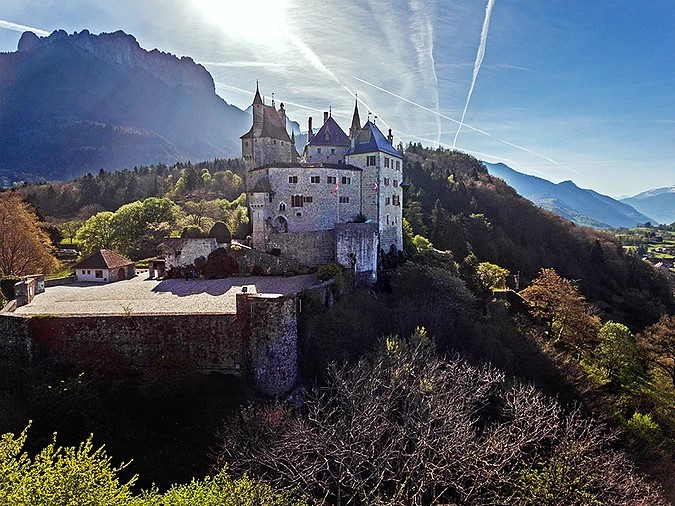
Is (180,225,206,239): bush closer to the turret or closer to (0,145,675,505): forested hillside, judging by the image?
(0,145,675,505): forested hillside

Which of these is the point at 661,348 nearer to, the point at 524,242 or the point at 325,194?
the point at 325,194

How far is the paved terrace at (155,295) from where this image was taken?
82.5 feet

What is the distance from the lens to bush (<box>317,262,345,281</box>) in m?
31.8

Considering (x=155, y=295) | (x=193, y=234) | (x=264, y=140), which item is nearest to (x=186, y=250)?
(x=193, y=234)

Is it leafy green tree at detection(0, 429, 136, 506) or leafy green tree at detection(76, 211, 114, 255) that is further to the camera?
leafy green tree at detection(76, 211, 114, 255)

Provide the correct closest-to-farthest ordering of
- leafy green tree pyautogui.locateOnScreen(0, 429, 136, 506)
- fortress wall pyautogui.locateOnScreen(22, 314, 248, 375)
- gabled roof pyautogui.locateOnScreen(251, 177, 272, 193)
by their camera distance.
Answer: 1. leafy green tree pyautogui.locateOnScreen(0, 429, 136, 506)
2. fortress wall pyautogui.locateOnScreen(22, 314, 248, 375)
3. gabled roof pyautogui.locateOnScreen(251, 177, 272, 193)

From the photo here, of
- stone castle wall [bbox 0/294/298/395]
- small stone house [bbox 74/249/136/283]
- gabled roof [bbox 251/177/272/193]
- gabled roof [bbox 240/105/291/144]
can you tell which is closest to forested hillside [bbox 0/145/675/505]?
stone castle wall [bbox 0/294/298/395]

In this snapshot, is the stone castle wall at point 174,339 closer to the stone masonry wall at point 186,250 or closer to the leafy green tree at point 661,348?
the stone masonry wall at point 186,250

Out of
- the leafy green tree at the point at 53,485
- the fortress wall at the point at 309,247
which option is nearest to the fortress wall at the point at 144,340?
the leafy green tree at the point at 53,485

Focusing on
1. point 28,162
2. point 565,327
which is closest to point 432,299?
point 565,327

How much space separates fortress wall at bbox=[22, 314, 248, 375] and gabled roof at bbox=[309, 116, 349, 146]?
27.7 m

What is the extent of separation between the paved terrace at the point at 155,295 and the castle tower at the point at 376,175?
12178 mm

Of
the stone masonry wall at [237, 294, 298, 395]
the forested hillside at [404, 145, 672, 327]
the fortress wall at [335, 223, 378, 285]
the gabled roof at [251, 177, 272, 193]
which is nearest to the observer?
the stone masonry wall at [237, 294, 298, 395]

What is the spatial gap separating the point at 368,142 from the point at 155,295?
2403 centimetres
